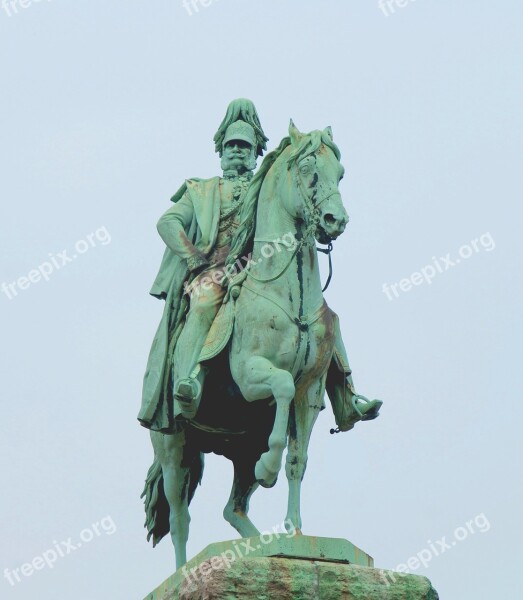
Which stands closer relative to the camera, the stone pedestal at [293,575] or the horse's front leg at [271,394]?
the stone pedestal at [293,575]

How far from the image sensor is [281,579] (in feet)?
54.3

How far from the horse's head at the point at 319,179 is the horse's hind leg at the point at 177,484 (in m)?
2.73

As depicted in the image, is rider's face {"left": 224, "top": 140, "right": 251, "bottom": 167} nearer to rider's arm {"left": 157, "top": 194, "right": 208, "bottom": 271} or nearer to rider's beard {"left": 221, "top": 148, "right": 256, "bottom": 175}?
rider's beard {"left": 221, "top": 148, "right": 256, "bottom": 175}

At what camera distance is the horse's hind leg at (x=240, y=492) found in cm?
1908

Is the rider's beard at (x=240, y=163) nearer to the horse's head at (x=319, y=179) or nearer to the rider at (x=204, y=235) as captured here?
the rider at (x=204, y=235)

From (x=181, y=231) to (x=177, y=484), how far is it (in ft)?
7.76

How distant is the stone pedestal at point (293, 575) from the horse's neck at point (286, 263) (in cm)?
212

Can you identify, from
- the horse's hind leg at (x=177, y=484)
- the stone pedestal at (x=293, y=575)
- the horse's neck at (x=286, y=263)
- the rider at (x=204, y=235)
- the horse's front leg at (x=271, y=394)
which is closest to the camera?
the stone pedestal at (x=293, y=575)

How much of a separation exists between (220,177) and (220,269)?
1.43 meters

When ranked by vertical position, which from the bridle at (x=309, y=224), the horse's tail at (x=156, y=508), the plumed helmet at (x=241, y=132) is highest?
the plumed helmet at (x=241, y=132)

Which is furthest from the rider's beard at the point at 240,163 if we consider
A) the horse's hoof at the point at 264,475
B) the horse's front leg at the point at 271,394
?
the horse's hoof at the point at 264,475

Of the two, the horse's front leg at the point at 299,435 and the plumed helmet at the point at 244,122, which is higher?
the plumed helmet at the point at 244,122

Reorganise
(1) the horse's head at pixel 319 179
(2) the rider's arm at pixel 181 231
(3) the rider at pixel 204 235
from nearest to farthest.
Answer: (1) the horse's head at pixel 319 179
(3) the rider at pixel 204 235
(2) the rider's arm at pixel 181 231

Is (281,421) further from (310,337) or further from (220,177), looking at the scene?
(220,177)
